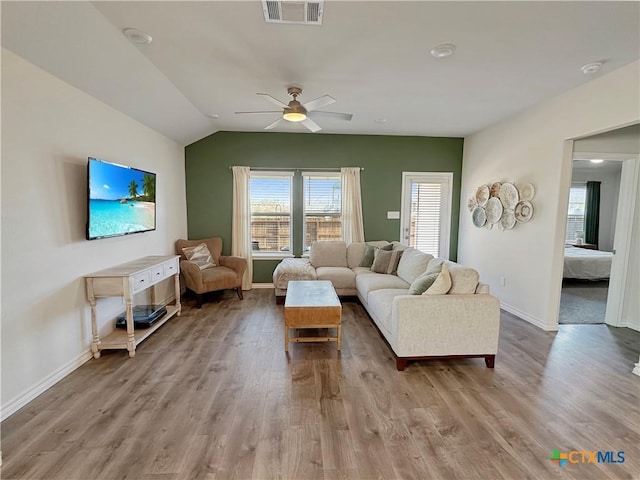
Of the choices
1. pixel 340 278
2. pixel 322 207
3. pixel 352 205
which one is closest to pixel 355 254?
pixel 340 278

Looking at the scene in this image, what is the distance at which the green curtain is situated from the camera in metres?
7.70

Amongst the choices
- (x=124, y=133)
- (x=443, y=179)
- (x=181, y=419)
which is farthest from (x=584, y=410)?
(x=124, y=133)

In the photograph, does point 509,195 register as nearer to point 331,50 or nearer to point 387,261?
point 387,261

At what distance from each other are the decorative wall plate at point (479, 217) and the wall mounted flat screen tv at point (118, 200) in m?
4.88

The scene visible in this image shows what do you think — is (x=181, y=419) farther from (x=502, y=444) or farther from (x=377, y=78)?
(x=377, y=78)

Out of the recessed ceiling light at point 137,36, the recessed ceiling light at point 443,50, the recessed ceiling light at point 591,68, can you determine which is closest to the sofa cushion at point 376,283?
the recessed ceiling light at point 443,50

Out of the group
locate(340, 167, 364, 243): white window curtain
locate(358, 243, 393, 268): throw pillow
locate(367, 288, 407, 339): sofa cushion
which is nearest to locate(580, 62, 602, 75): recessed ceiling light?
locate(367, 288, 407, 339): sofa cushion

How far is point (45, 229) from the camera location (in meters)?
2.34

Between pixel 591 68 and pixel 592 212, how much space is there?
22.4 feet

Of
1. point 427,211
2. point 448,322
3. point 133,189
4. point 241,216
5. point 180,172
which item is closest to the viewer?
point 448,322

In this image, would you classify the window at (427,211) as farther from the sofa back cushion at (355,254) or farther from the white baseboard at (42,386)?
the white baseboard at (42,386)

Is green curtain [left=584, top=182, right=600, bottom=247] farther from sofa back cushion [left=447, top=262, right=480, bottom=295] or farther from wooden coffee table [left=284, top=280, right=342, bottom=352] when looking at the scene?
wooden coffee table [left=284, top=280, right=342, bottom=352]

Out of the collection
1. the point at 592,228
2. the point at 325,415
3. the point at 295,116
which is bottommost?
the point at 325,415

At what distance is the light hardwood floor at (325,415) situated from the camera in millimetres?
1678
